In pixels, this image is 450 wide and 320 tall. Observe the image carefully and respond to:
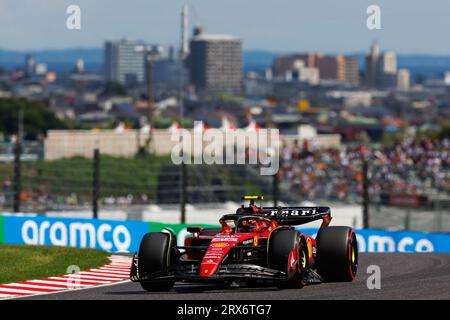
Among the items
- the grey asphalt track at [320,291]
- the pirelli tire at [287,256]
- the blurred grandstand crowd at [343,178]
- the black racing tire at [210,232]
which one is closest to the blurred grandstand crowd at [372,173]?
the blurred grandstand crowd at [343,178]

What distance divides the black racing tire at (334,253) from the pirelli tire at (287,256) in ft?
1.86

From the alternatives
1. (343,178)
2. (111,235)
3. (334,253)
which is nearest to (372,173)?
(343,178)

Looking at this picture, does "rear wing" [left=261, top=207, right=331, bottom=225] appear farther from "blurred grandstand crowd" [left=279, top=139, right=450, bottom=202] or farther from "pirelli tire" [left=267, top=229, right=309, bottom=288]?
"blurred grandstand crowd" [left=279, top=139, right=450, bottom=202]

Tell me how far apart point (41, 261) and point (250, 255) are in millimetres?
5636

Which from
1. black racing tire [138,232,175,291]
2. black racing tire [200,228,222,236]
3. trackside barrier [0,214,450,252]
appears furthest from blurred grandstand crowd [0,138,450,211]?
black racing tire [138,232,175,291]

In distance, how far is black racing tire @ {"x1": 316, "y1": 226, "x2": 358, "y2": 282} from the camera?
48.3 ft

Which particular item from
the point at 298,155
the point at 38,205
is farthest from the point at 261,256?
→ the point at 298,155

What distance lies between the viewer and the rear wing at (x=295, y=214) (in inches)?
609

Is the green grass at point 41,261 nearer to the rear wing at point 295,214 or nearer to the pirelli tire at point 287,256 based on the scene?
the rear wing at point 295,214

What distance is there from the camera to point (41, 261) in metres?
19.0

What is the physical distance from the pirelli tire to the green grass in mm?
4146

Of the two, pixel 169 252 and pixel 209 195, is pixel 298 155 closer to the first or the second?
pixel 209 195

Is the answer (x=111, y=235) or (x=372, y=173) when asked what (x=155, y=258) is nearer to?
(x=111, y=235)
